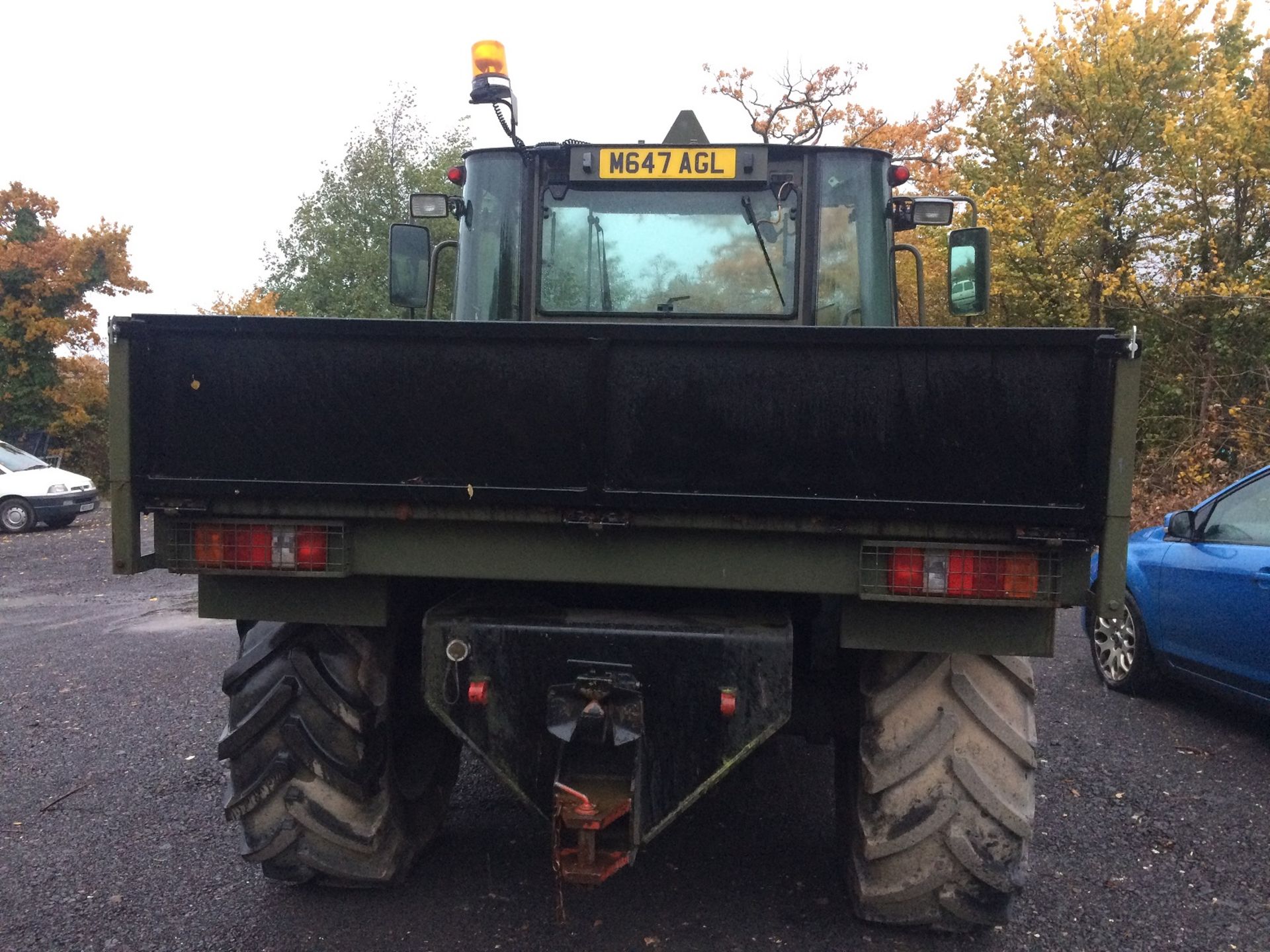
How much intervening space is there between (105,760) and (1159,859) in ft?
15.6

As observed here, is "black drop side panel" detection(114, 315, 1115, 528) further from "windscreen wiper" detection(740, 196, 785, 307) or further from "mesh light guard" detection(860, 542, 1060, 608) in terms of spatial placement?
"windscreen wiper" detection(740, 196, 785, 307)

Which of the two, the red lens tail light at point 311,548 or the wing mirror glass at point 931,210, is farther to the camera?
the wing mirror glass at point 931,210

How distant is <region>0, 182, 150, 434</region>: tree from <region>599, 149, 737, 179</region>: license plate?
77.9 ft

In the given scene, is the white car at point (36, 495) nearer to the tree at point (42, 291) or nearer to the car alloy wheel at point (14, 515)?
the car alloy wheel at point (14, 515)

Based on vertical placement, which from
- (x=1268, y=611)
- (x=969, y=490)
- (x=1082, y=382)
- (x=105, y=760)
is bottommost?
(x=105, y=760)

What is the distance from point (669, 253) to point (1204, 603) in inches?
141

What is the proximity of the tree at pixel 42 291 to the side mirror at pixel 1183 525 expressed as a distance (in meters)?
24.7

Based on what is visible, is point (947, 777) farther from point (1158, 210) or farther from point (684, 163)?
point (1158, 210)

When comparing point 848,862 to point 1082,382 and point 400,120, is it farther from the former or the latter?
point 400,120

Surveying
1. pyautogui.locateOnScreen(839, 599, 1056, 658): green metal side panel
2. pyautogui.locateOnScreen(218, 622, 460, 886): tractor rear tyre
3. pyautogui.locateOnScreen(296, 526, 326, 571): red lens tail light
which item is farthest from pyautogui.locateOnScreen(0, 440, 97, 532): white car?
pyautogui.locateOnScreen(839, 599, 1056, 658): green metal side panel

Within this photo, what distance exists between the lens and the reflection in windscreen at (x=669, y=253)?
4109 millimetres

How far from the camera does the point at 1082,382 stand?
8.22ft

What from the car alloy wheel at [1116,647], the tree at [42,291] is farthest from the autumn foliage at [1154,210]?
the tree at [42,291]

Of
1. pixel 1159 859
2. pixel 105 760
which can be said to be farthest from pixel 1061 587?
pixel 105 760
